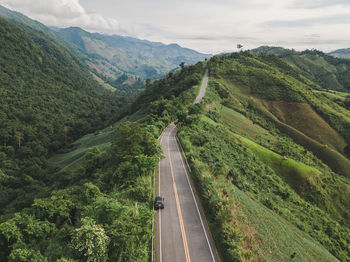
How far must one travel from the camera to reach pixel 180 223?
20.8 m

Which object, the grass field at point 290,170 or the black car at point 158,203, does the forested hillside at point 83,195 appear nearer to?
the black car at point 158,203

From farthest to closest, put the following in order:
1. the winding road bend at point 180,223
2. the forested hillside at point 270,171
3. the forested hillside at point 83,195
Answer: the forested hillside at point 270,171
the winding road bend at point 180,223
the forested hillside at point 83,195

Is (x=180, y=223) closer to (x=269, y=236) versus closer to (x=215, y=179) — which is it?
(x=215, y=179)

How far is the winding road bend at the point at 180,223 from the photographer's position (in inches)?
688

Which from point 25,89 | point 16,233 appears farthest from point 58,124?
point 16,233

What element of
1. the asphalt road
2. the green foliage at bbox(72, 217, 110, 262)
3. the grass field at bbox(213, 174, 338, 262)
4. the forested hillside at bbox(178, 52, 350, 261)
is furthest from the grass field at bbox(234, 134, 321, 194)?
the green foliage at bbox(72, 217, 110, 262)

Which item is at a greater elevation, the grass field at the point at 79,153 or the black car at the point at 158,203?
the black car at the point at 158,203

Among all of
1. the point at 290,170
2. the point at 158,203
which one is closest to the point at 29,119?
the point at 158,203

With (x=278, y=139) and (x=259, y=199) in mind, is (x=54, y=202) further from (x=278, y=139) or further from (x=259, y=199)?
(x=278, y=139)

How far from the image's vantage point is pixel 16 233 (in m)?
17.4

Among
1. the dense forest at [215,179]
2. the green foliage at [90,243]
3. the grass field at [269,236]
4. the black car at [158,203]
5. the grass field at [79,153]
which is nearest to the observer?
the green foliage at [90,243]

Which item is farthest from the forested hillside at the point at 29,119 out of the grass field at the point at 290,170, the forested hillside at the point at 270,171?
the grass field at the point at 290,170

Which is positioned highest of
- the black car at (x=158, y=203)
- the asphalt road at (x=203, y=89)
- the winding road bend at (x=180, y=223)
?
the asphalt road at (x=203, y=89)

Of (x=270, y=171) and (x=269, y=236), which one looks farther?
(x=270, y=171)
